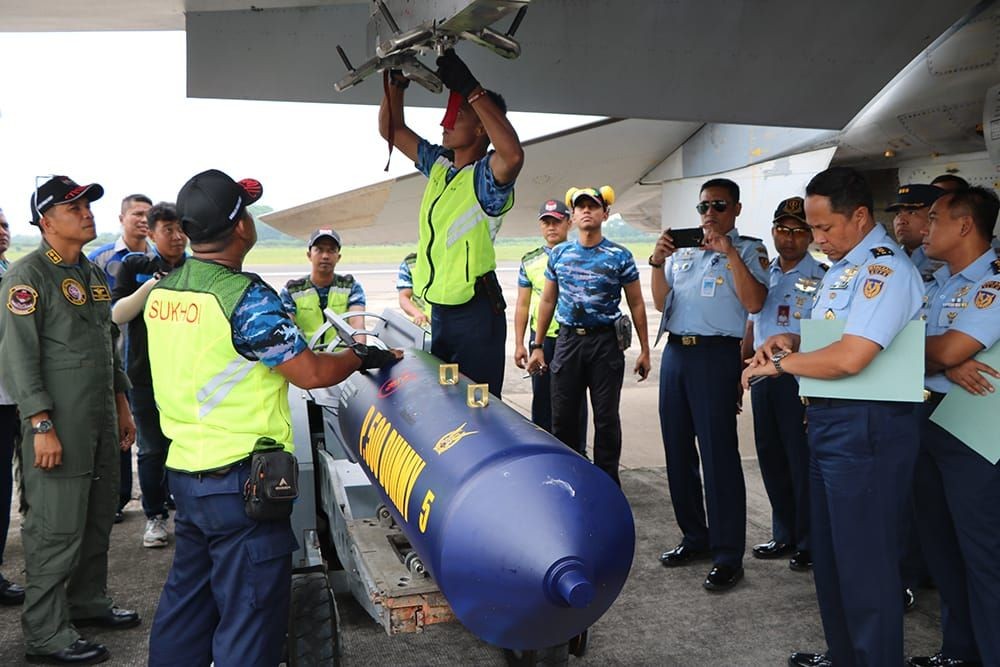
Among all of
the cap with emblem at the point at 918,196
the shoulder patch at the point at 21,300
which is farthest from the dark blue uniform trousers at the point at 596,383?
the shoulder patch at the point at 21,300

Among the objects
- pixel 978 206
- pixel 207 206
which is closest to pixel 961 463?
pixel 978 206

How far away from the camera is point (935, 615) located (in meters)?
3.53

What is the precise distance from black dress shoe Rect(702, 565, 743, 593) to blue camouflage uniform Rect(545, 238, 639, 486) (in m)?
1.12

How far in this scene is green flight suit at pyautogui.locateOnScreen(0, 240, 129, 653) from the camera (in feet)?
10.1

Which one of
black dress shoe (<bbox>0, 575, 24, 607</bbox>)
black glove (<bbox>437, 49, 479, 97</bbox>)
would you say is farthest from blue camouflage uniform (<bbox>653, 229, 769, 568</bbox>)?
black dress shoe (<bbox>0, 575, 24, 607</bbox>)

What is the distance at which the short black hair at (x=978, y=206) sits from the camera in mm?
2875

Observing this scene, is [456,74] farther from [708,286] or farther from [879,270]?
[708,286]

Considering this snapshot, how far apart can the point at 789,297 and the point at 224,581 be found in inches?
119

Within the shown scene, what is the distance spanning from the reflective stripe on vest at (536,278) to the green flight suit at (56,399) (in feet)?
9.97

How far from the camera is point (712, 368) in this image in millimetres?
3928

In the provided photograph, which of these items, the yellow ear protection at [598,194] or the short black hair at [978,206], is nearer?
the short black hair at [978,206]

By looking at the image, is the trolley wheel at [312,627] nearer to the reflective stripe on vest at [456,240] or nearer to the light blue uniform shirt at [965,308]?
the reflective stripe on vest at [456,240]

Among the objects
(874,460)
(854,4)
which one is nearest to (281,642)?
(874,460)

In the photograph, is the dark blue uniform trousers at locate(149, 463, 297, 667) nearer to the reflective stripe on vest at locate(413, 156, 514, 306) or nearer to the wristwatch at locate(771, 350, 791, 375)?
the reflective stripe on vest at locate(413, 156, 514, 306)
